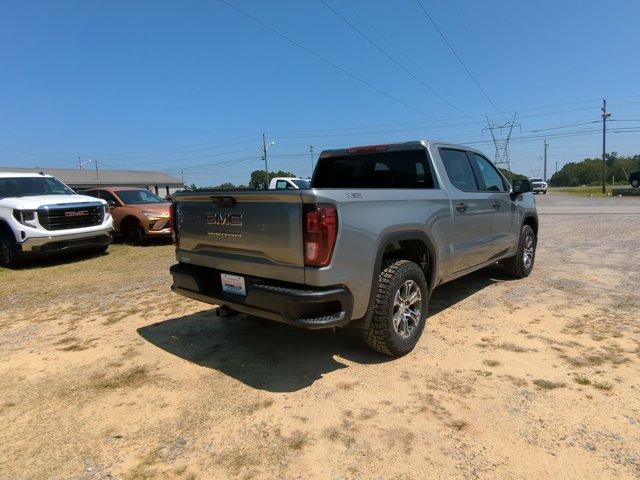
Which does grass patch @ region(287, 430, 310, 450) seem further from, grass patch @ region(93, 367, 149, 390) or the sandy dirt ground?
grass patch @ region(93, 367, 149, 390)

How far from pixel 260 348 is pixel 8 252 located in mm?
7074

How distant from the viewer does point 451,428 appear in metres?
2.78

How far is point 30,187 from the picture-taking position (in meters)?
9.53

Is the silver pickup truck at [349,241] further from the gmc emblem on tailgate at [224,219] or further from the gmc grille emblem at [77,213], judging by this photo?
the gmc grille emblem at [77,213]

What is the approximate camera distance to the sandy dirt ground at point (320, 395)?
2.51 m

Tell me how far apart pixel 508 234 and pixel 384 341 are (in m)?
3.24

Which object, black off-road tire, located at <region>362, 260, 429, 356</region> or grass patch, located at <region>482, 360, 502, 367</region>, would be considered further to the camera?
grass patch, located at <region>482, 360, 502, 367</region>

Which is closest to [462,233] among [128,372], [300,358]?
→ [300,358]

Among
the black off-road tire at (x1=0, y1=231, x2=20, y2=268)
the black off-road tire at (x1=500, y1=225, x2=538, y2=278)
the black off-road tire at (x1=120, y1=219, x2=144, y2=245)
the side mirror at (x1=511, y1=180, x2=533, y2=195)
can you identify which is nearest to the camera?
the side mirror at (x1=511, y1=180, x2=533, y2=195)

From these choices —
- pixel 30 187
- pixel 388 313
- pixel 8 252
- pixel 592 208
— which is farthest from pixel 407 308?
pixel 592 208

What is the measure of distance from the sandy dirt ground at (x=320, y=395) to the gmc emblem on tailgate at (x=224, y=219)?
3.92 feet

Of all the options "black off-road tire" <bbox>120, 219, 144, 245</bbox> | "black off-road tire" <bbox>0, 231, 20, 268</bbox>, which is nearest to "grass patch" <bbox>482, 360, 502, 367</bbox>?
"black off-road tire" <bbox>0, 231, 20, 268</bbox>

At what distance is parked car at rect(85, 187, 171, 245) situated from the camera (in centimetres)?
1106

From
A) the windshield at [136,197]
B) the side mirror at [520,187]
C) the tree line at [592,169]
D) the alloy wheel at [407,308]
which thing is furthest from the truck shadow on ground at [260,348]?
the tree line at [592,169]
